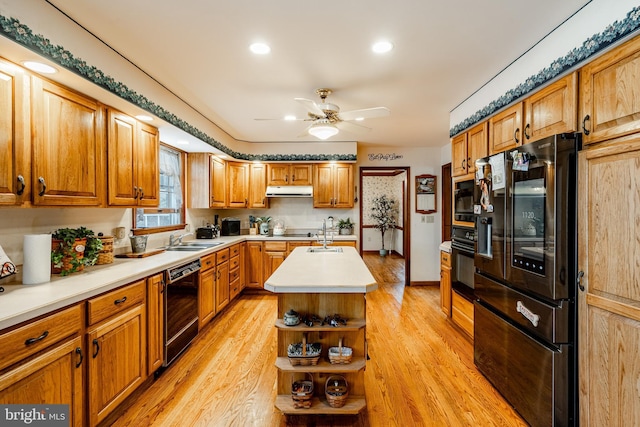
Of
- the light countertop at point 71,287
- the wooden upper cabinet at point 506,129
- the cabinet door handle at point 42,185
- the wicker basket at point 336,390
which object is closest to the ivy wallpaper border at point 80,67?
the cabinet door handle at point 42,185

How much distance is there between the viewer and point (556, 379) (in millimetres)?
1690

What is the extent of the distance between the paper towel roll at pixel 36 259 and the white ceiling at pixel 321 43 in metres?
1.34

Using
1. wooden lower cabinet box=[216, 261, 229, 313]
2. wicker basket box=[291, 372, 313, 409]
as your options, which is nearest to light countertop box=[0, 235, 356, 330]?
wooden lower cabinet box=[216, 261, 229, 313]

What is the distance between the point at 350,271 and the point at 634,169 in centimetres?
157

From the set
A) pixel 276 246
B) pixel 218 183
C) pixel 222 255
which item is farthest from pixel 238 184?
pixel 222 255

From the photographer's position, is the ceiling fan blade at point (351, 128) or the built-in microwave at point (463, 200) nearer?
the built-in microwave at point (463, 200)

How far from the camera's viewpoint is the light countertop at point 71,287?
52.3 inches

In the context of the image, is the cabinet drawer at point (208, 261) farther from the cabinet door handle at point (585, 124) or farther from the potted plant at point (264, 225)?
the cabinet door handle at point (585, 124)

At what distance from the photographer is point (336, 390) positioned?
1.87 metres

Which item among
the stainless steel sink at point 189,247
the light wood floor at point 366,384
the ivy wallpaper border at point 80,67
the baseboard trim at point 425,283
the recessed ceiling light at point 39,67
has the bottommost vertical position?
the light wood floor at point 366,384

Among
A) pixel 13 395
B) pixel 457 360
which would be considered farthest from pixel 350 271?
pixel 13 395

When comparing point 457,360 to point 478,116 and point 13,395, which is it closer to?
point 478,116

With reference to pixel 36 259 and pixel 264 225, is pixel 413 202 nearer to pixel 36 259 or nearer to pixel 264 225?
pixel 264 225

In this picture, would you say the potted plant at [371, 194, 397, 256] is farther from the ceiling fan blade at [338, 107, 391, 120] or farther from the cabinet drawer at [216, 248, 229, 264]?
the ceiling fan blade at [338, 107, 391, 120]
